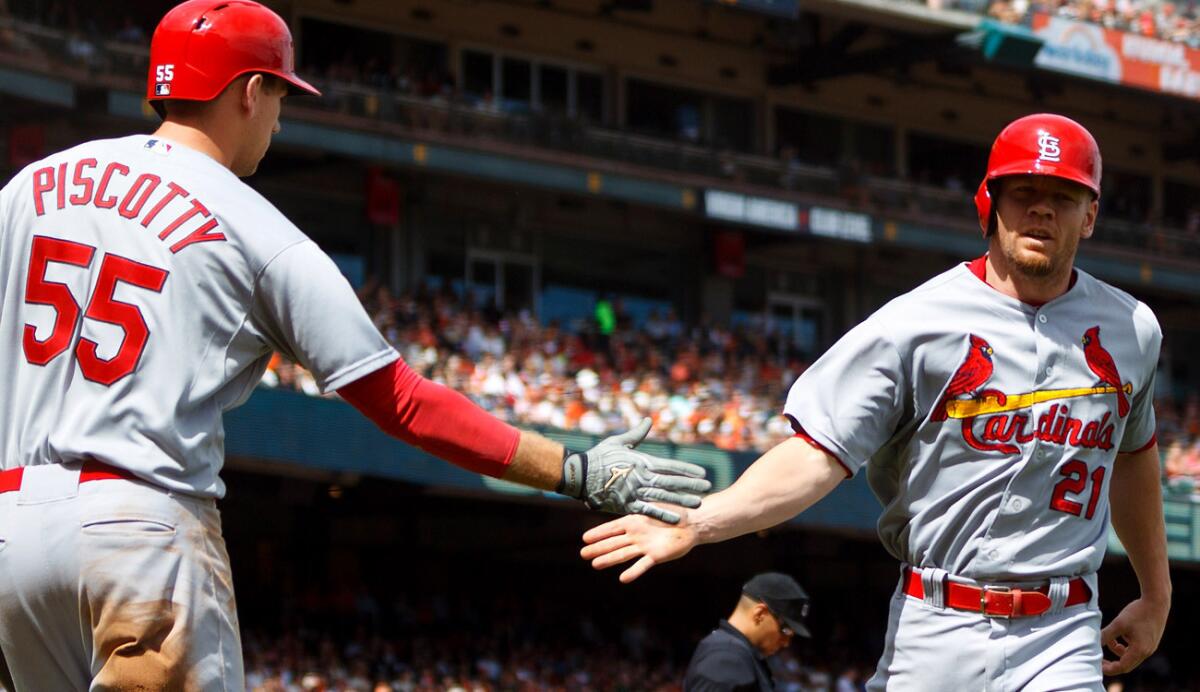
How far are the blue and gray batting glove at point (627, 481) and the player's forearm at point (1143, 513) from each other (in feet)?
4.90

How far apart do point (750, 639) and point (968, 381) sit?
336 cm

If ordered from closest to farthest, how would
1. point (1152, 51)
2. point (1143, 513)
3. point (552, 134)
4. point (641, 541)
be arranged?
point (641, 541) → point (1143, 513) → point (552, 134) → point (1152, 51)

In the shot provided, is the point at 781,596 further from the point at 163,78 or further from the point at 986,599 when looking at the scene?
the point at 163,78

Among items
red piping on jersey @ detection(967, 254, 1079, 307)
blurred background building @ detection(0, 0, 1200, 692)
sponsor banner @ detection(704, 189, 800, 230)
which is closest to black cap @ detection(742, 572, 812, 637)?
red piping on jersey @ detection(967, 254, 1079, 307)

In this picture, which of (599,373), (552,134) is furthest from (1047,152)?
(552,134)

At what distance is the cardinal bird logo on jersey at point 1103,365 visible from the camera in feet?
15.6

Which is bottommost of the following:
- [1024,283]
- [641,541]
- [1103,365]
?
[641,541]

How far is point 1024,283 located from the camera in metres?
4.78

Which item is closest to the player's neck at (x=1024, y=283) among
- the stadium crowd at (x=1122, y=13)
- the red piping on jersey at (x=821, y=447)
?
the red piping on jersey at (x=821, y=447)

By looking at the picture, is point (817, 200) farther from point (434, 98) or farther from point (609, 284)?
point (434, 98)

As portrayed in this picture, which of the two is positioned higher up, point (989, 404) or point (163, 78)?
point (163, 78)

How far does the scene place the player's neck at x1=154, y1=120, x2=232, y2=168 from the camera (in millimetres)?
4074

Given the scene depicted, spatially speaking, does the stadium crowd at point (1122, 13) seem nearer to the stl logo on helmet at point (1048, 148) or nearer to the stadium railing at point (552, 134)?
the stadium railing at point (552, 134)

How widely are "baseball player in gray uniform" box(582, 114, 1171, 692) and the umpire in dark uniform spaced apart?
2.55 meters
